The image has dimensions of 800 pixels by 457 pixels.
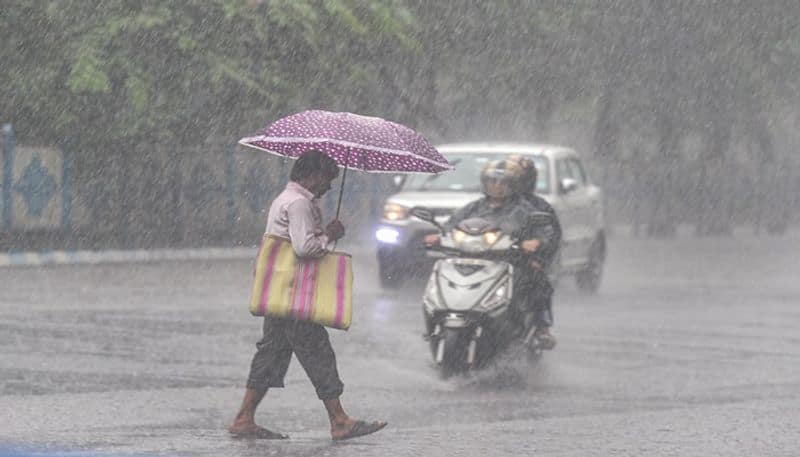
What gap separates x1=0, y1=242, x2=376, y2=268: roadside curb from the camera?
24.3m

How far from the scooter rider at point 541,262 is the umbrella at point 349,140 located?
3047 millimetres

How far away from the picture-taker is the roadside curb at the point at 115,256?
79.8 ft

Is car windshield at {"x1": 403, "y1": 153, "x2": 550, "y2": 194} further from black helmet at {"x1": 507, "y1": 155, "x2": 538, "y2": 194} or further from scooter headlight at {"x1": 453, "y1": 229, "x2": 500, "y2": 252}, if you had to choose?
scooter headlight at {"x1": 453, "y1": 229, "x2": 500, "y2": 252}

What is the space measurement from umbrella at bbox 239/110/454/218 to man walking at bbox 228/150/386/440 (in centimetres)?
14

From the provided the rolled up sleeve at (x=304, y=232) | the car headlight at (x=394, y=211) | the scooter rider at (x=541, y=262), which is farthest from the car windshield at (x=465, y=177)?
the rolled up sleeve at (x=304, y=232)

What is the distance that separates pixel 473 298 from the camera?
12.5m

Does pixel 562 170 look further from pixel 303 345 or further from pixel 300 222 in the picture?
pixel 300 222

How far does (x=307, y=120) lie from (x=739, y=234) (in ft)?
114

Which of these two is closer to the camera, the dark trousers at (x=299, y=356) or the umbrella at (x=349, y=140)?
the umbrella at (x=349, y=140)

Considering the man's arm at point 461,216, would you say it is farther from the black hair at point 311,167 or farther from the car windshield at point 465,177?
the car windshield at point 465,177

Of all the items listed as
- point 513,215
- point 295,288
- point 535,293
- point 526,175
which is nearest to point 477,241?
point 513,215

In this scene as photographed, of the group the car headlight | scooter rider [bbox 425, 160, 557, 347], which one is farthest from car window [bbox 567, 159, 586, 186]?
scooter rider [bbox 425, 160, 557, 347]

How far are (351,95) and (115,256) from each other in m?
8.08

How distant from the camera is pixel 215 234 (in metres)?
31.2
